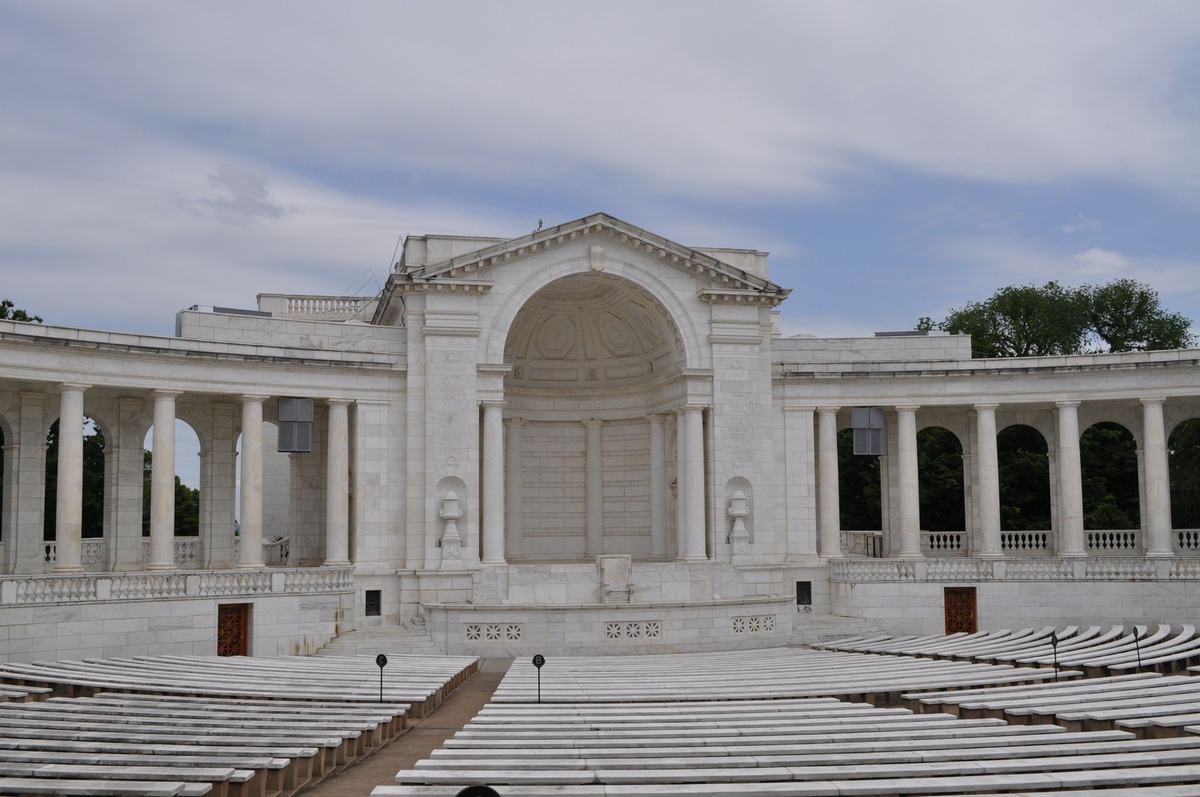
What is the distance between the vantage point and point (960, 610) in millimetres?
49469

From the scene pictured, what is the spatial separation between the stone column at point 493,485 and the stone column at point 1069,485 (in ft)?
83.7

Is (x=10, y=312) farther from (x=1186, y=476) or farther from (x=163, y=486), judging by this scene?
(x=1186, y=476)

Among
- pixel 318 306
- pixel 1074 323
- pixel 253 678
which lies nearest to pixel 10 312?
pixel 318 306

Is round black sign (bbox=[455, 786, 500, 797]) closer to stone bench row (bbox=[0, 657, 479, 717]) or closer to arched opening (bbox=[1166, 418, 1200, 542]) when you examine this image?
stone bench row (bbox=[0, 657, 479, 717])

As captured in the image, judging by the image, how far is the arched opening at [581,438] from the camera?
54562 millimetres

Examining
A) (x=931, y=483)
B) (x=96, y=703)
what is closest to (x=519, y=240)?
(x=96, y=703)

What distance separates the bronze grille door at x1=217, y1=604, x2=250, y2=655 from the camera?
40281 millimetres

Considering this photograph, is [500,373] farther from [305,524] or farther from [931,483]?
[931,483]

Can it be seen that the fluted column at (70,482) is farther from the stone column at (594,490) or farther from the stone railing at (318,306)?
the stone column at (594,490)

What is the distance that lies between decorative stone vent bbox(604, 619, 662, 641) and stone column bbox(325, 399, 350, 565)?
12049mm

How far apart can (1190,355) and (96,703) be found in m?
46.3

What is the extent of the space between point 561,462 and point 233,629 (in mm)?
20410

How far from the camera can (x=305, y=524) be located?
171 feet

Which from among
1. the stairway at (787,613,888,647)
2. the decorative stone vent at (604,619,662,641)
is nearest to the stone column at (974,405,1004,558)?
the stairway at (787,613,888,647)
